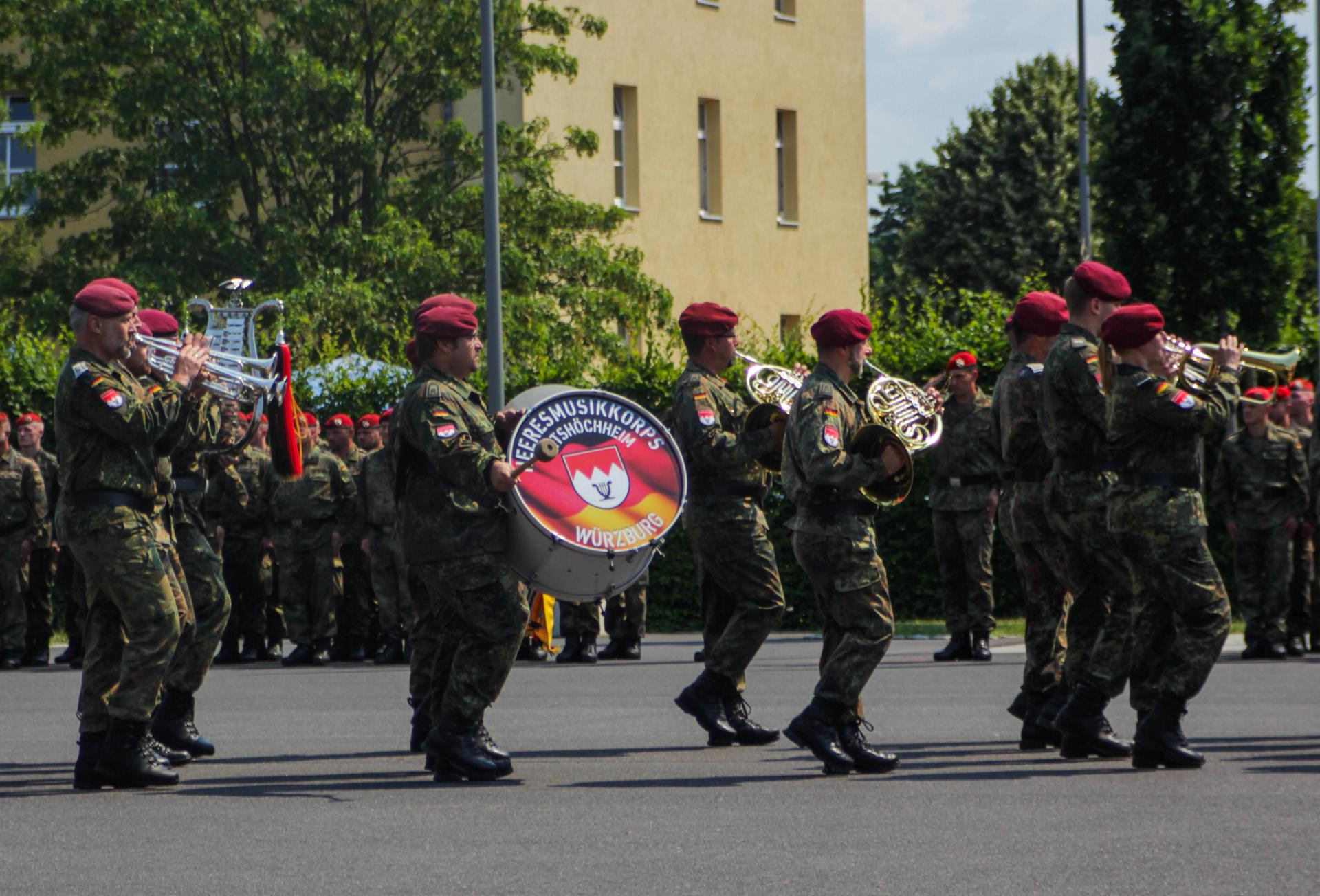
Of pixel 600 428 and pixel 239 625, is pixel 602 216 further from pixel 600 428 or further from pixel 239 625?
pixel 600 428

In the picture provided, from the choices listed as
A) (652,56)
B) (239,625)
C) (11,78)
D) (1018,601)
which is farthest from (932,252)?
(239,625)

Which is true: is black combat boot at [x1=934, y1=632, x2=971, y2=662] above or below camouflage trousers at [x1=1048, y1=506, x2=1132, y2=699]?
below

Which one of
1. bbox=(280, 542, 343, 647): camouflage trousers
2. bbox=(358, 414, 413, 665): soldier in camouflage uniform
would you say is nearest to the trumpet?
A: bbox=(358, 414, 413, 665): soldier in camouflage uniform

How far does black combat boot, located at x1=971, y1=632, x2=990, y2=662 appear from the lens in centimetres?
1623

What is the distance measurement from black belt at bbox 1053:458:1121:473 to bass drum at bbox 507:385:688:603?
1.70 meters

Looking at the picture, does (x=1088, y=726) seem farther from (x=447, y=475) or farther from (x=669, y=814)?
(x=447, y=475)

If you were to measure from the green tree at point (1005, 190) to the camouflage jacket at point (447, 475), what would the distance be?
1465 inches

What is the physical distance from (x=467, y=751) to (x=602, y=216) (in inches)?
965

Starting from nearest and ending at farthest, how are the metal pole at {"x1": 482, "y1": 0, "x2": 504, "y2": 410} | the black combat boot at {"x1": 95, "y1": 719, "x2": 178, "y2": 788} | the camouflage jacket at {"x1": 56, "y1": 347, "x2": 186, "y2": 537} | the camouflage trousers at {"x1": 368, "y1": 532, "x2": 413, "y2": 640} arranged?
the camouflage jacket at {"x1": 56, "y1": 347, "x2": 186, "y2": 537} → the black combat boot at {"x1": 95, "y1": 719, "x2": 178, "y2": 788} → the camouflage trousers at {"x1": 368, "y1": 532, "x2": 413, "y2": 640} → the metal pole at {"x1": 482, "y1": 0, "x2": 504, "y2": 410}

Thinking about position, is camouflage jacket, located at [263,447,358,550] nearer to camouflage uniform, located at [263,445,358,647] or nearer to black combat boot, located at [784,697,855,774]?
camouflage uniform, located at [263,445,358,647]

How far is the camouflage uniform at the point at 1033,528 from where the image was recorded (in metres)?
10.4

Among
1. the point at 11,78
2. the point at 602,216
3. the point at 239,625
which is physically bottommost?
the point at 239,625

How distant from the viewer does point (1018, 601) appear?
20.3 meters

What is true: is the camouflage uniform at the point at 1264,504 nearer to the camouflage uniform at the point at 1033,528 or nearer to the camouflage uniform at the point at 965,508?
the camouflage uniform at the point at 965,508
